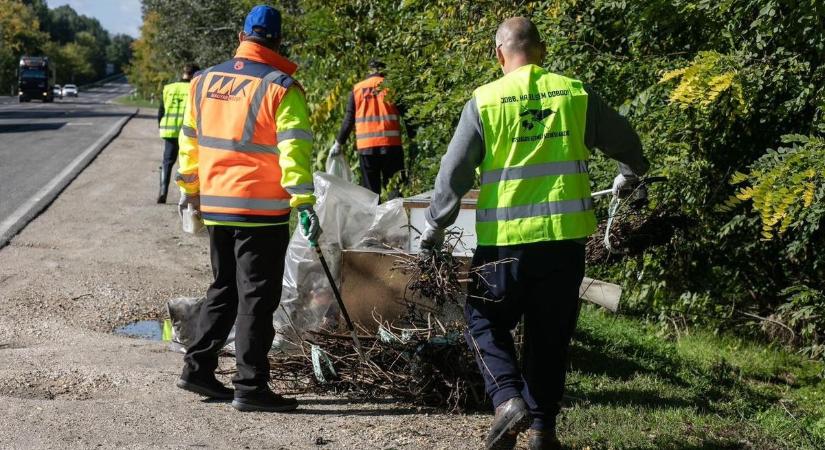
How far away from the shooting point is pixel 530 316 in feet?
13.5

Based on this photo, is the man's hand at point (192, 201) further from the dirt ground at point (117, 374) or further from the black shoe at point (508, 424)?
the black shoe at point (508, 424)

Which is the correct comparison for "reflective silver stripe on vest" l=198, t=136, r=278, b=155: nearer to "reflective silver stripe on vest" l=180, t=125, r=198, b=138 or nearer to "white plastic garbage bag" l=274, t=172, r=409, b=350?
"reflective silver stripe on vest" l=180, t=125, r=198, b=138

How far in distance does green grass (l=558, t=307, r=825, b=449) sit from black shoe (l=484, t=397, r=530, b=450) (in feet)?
1.75

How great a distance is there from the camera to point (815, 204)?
4867mm

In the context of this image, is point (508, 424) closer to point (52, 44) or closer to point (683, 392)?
point (683, 392)

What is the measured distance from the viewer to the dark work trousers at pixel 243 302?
4.79 meters

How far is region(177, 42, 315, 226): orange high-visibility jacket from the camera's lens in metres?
4.68

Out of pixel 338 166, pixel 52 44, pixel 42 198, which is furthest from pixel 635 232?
pixel 52 44

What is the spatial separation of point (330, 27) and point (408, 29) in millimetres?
2129

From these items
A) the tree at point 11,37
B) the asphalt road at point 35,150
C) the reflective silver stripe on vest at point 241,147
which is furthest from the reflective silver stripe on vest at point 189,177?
the tree at point 11,37

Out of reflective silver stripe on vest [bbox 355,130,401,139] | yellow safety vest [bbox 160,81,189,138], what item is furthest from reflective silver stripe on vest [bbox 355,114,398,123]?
yellow safety vest [bbox 160,81,189,138]

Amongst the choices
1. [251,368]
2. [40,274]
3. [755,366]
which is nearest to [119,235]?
[40,274]

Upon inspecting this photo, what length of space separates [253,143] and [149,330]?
2552 millimetres

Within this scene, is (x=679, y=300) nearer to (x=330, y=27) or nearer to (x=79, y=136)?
(x=330, y=27)
